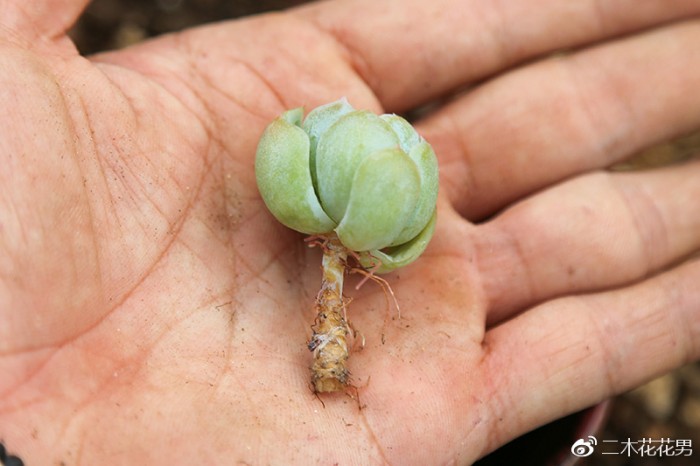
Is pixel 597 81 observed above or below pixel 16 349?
below

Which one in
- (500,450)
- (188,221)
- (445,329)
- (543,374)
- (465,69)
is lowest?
(500,450)

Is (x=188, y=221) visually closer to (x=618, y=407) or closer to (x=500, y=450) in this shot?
(x=500, y=450)

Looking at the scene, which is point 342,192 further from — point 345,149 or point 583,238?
point 583,238

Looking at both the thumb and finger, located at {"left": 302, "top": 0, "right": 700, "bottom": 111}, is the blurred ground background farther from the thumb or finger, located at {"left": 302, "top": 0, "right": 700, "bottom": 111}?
the thumb

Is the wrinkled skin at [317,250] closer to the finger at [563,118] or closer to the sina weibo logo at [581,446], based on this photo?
the finger at [563,118]

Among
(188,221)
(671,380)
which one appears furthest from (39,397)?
(671,380)
